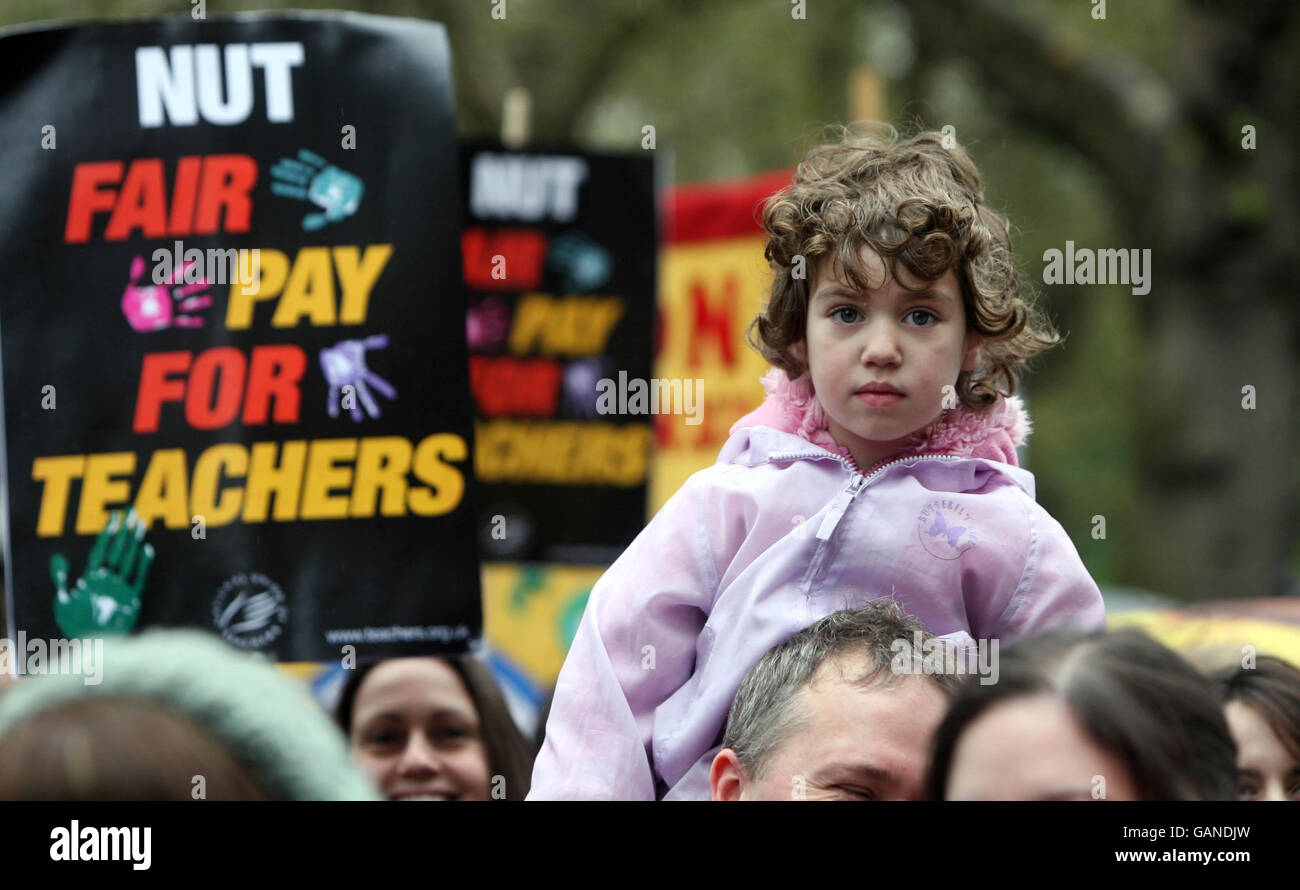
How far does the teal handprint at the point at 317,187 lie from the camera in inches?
144

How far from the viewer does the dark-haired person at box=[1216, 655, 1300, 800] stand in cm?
273

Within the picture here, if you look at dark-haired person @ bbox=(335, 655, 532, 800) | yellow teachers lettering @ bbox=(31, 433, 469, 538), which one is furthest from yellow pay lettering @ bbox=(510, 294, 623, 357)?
yellow teachers lettering @ bbox=(31, 433, 469, 538)

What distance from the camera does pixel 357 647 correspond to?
359 centimetres

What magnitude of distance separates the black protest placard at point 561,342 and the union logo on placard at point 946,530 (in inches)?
144

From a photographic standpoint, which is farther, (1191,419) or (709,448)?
(1191,419)

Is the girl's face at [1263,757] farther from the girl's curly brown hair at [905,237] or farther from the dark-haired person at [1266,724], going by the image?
the girl's curly brown hair at [905,237]

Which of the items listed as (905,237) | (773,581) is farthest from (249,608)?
Result: (905,237)

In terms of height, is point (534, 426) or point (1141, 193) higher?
point (1141, 193)

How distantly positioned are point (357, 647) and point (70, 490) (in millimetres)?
704

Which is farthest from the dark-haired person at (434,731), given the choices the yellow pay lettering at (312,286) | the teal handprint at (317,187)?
the teal handprint at (317,187)

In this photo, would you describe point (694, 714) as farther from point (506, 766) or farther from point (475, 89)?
point (475, 89)

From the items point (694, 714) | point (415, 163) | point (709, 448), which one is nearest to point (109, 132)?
point (415, 163)

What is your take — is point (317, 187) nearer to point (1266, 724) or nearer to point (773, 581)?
point (773, 581)

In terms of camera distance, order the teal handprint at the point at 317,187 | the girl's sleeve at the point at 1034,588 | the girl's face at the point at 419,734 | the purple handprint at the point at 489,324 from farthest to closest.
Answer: the purple handprint at the point at 489,324 < the girl's face at the point at 419,734 < the teal handprint at the point at 317,187 < the girl's sleeve at the point at 1034,588
